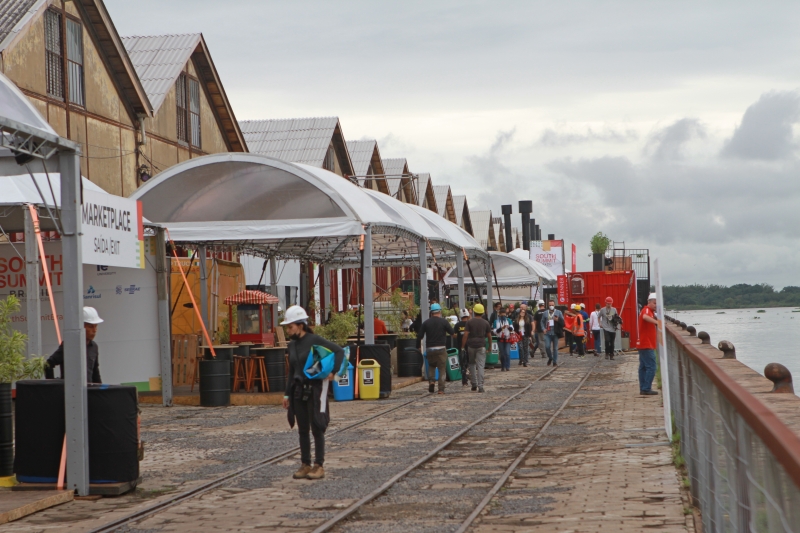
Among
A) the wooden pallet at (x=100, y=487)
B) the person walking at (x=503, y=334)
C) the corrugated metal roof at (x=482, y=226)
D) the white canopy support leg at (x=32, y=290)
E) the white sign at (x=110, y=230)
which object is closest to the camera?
the wooden pallet at (x=100, y=487)

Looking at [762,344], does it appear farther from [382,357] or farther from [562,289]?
[382,357]

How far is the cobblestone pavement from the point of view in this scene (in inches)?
340

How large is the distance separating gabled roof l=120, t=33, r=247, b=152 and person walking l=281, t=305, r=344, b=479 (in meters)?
20.2

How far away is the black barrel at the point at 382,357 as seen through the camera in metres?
20.8

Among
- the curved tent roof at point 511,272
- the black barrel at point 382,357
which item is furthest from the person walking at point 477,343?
the curved tent roof at point 511,272

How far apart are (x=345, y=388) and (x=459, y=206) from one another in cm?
5715

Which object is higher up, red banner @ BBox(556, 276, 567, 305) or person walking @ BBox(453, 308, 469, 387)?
red banner @ BBox(556, 276, 567, 305)

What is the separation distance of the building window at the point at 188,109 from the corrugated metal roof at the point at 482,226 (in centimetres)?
5523

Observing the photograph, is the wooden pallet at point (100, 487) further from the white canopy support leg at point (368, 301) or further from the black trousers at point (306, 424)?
the white canopy support leg at point (368, 301)

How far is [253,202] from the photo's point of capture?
21.7 meters

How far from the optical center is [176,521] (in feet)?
28.8

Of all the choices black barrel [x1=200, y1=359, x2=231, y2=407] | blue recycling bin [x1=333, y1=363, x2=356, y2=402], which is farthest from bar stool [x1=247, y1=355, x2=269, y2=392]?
blue recycling bin [x1=333, y1=363, x2=356, y2=402]

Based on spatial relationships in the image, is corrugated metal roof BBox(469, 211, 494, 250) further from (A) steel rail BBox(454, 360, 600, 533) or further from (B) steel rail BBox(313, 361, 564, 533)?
(B) steel rail BBox(313, 361, 564, 533)

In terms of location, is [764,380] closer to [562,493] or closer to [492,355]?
[562,493]
